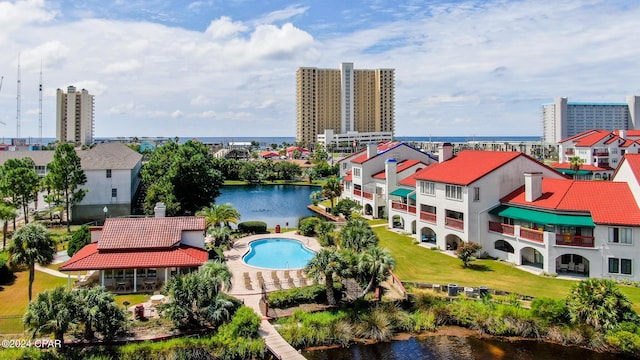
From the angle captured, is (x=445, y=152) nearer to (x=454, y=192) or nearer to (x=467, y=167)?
(x=467, y=167)

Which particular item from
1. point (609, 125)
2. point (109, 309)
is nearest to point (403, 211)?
point (109, 309)

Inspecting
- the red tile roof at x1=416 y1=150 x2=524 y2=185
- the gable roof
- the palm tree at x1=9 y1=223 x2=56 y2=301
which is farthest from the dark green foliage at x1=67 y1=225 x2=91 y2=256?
the red tile roof at x1=416 y1=150 x2=524 y2=185

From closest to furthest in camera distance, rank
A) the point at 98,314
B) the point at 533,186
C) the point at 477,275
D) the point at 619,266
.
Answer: the point at 98,314 → the point at 619,266 → the point at 477,275 → the point at 533,186

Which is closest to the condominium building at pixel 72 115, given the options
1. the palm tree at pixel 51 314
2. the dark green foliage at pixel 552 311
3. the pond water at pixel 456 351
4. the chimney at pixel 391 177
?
the chimney at pixel 391 177

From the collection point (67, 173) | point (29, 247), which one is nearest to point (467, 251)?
point (29, 247)

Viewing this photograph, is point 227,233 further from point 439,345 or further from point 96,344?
point 439,345

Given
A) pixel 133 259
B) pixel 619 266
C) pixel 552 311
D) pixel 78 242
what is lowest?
pixel 552 311
